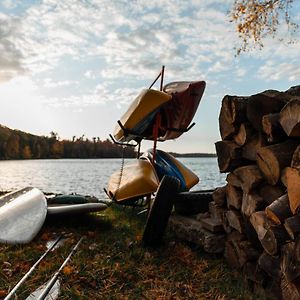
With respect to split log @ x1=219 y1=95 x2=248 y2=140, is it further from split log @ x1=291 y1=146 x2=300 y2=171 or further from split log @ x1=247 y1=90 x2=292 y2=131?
split log @ x1=291 y1=146 x2=300 y2=171

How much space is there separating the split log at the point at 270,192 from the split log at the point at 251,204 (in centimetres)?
4

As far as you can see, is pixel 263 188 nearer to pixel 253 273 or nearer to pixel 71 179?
pixel 253 273

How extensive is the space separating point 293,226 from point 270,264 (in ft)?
1.68

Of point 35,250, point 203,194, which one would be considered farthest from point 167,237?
point 35,250

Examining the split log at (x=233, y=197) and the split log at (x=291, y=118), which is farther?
the split log at (x=233, y=197)

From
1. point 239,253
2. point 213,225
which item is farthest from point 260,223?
point 213,225

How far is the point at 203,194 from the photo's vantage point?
174 inches

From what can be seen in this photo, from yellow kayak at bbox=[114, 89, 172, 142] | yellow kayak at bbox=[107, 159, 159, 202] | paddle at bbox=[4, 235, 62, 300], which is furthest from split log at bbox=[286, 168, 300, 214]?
yellow kayak at bbox=[114, 89, 172, 142]

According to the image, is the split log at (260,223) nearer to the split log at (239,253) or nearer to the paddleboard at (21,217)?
the split log at (239,253)

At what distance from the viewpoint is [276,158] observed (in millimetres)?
2613

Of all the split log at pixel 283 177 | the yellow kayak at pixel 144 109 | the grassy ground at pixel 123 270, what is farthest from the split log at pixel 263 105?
the yellow kayak at pixel 144 109

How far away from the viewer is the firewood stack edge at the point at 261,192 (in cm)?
240

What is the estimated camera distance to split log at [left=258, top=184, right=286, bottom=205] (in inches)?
109

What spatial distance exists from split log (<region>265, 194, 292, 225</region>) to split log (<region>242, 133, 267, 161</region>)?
53cm
